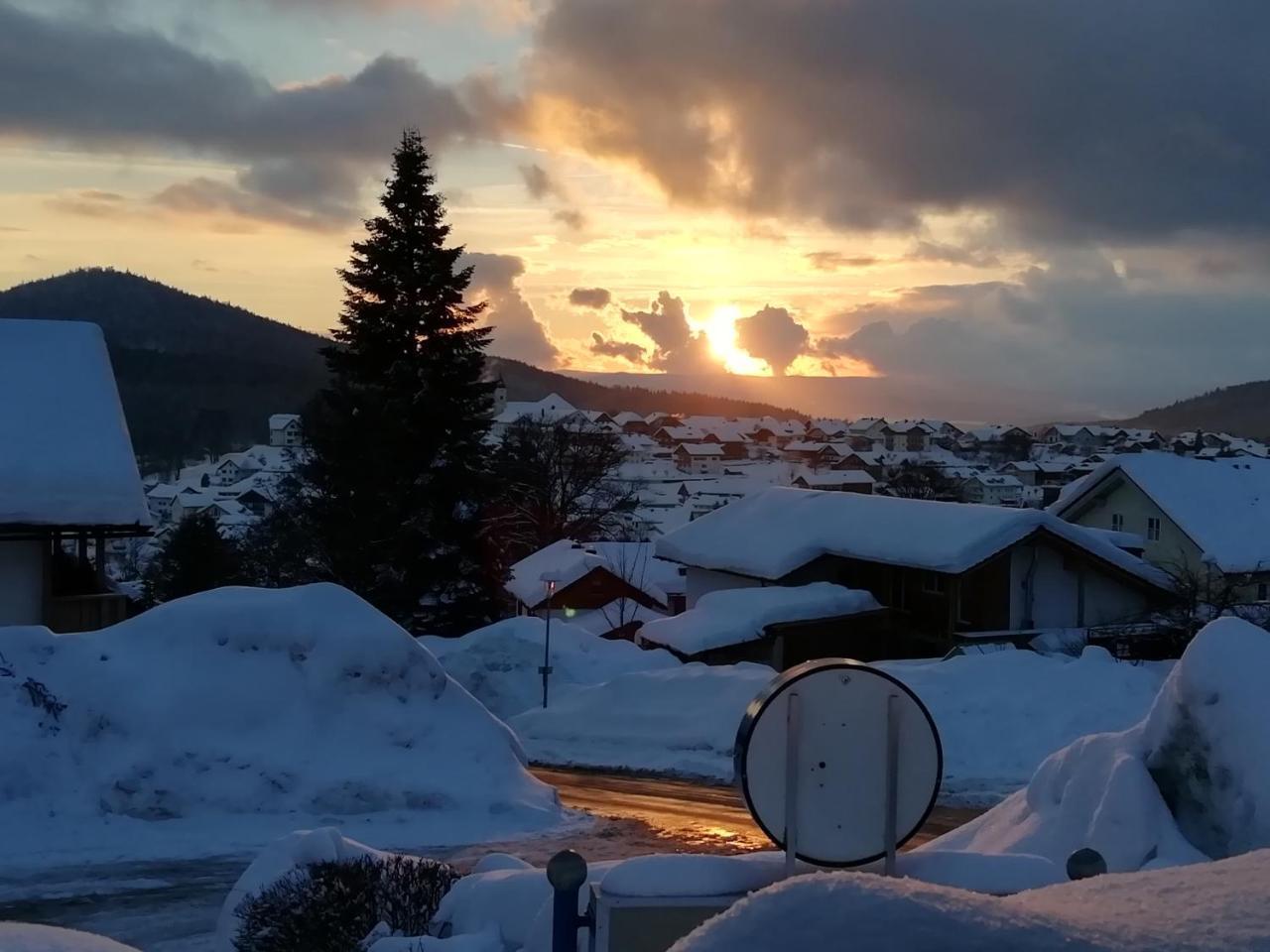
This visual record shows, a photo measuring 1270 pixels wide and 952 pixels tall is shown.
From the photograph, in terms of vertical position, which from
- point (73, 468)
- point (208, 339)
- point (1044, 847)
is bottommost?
point (1044, 847)

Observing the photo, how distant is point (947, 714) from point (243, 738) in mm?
11468

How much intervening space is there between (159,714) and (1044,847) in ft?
30.5

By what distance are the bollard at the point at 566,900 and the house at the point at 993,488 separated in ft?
308

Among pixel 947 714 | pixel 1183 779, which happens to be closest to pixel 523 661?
pixel 947 714

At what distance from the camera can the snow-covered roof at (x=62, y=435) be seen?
1719 centimetres

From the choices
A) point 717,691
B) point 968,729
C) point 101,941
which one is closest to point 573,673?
point 717,691

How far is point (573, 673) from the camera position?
2730 cm

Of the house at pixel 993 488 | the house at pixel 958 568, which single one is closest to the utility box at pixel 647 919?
the house at pixel 958 568

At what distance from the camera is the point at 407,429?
101 feet

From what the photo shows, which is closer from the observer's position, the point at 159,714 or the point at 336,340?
the point at 159,714

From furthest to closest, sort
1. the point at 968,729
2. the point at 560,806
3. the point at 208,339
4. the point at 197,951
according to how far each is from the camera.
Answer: the point at 208,339 → the point at 968,729 → the point at 560,806 → the point at 197,951

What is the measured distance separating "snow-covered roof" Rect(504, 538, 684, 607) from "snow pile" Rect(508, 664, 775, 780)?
16903 mm

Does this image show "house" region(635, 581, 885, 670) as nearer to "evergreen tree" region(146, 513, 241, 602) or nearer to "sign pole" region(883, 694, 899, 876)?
"evergreen tree" region(146, 513, 241, 602)

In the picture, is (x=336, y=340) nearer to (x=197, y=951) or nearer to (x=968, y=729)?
(x=968, y=729)
